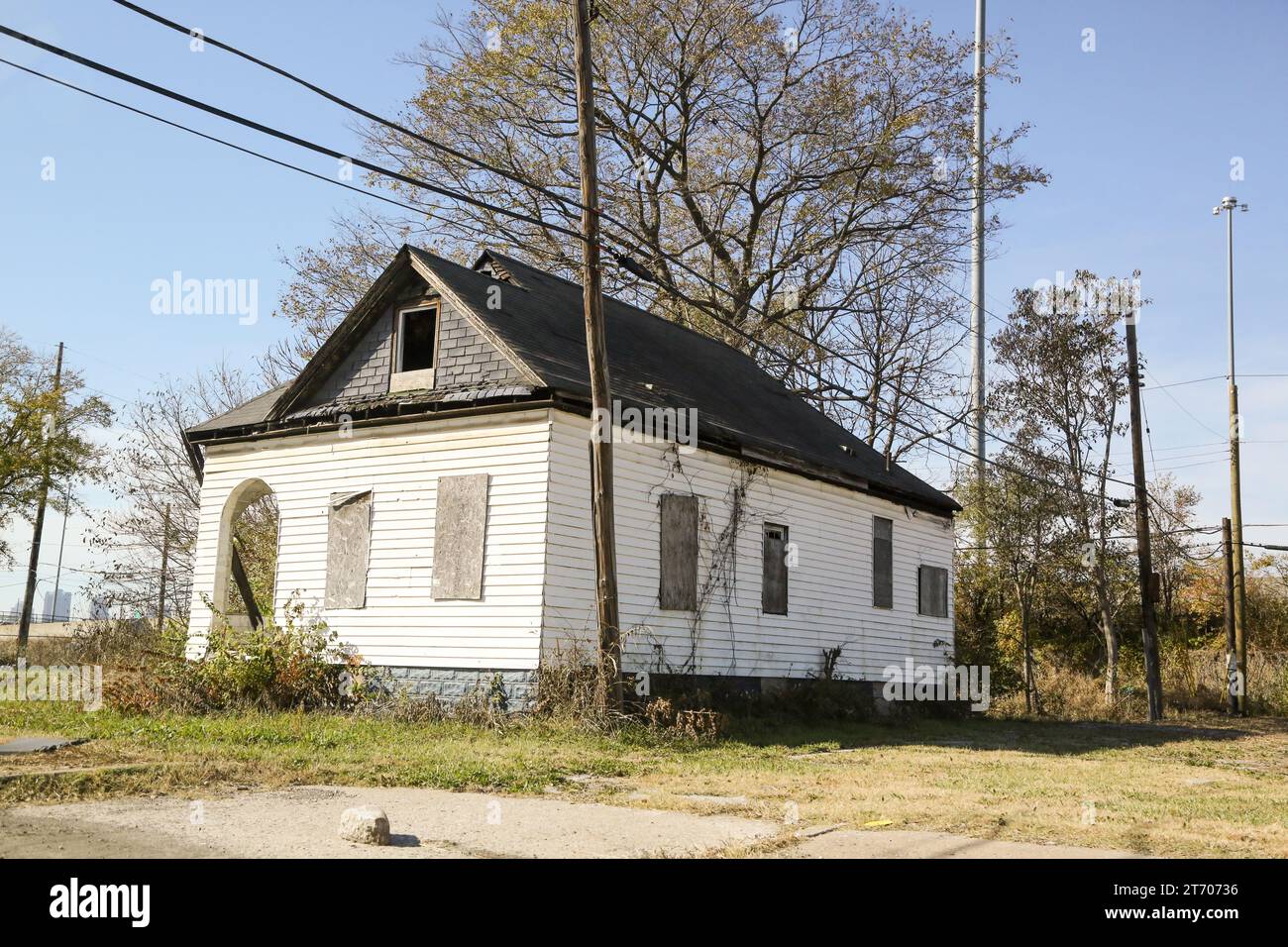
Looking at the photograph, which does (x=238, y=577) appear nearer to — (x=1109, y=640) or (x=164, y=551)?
(x=164, y=551)

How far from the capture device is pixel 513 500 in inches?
606

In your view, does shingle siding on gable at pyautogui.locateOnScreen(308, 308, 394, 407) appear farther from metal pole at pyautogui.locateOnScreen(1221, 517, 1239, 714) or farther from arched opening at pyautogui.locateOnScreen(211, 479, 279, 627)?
metal pole at pyautogui.locateOnScreen(1221, 517, 1239, 714)

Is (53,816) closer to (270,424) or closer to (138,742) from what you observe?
(138,742)


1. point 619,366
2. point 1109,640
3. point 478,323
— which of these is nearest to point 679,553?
Result: point 619,366

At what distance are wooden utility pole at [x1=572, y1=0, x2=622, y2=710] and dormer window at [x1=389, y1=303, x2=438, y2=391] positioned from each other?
3596 millimetres

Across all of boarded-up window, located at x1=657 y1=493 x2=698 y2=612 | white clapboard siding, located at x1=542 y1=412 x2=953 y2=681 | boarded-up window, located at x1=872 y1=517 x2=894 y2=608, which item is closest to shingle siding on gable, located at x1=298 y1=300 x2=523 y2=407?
white clapboard siding, located at x1=542 y1=412 x2=953 y2=681

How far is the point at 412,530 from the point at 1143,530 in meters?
15.8

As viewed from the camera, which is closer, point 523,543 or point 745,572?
point 523,543

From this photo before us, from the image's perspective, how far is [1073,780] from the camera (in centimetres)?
1173

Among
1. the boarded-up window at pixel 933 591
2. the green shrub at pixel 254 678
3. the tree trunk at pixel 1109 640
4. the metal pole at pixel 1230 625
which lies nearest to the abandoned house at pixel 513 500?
the green shrub at pixel 254 678

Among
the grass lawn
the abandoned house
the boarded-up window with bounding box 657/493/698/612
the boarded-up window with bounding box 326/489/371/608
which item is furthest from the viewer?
the boarded-up window with bounding box 657/493/698/612

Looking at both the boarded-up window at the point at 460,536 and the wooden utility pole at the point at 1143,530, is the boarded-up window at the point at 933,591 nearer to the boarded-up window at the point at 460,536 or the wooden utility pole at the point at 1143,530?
the wooden utility pole at the point at 1143,530

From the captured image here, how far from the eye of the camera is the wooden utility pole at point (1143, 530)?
78.3 ft

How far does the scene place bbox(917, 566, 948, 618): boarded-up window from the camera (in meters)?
23.8
